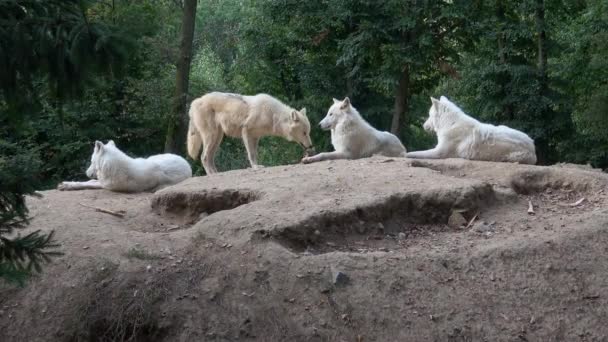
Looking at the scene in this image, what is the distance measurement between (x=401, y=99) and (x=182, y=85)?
5832 millimetres

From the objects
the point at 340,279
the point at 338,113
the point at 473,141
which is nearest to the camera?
the point at 340,279

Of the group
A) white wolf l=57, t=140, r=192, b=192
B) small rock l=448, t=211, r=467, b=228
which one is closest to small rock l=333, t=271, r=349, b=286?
small rock l=448, t=211, r=467, b=228

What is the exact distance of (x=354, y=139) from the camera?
12.0 m

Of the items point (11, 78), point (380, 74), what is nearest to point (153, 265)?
point (11, 78)

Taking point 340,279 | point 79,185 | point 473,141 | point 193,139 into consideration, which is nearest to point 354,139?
point 473,141

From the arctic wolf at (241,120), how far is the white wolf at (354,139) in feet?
4.28

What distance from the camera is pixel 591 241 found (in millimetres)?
7695

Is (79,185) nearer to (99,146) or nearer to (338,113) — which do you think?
(99,146)

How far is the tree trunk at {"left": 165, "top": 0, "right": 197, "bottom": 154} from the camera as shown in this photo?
17.5 metres

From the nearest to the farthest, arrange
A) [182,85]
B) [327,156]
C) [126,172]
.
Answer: [126,172]
[327,156]
[182,85]

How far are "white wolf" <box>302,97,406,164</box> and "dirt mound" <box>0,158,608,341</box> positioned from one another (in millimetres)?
2738

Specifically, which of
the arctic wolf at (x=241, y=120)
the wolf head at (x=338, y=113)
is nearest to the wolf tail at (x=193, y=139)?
the arctic wolf at (x=241, y=120)

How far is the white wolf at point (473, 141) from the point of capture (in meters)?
11.4

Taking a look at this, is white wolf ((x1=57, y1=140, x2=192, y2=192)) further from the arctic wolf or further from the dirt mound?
the dirt mound
